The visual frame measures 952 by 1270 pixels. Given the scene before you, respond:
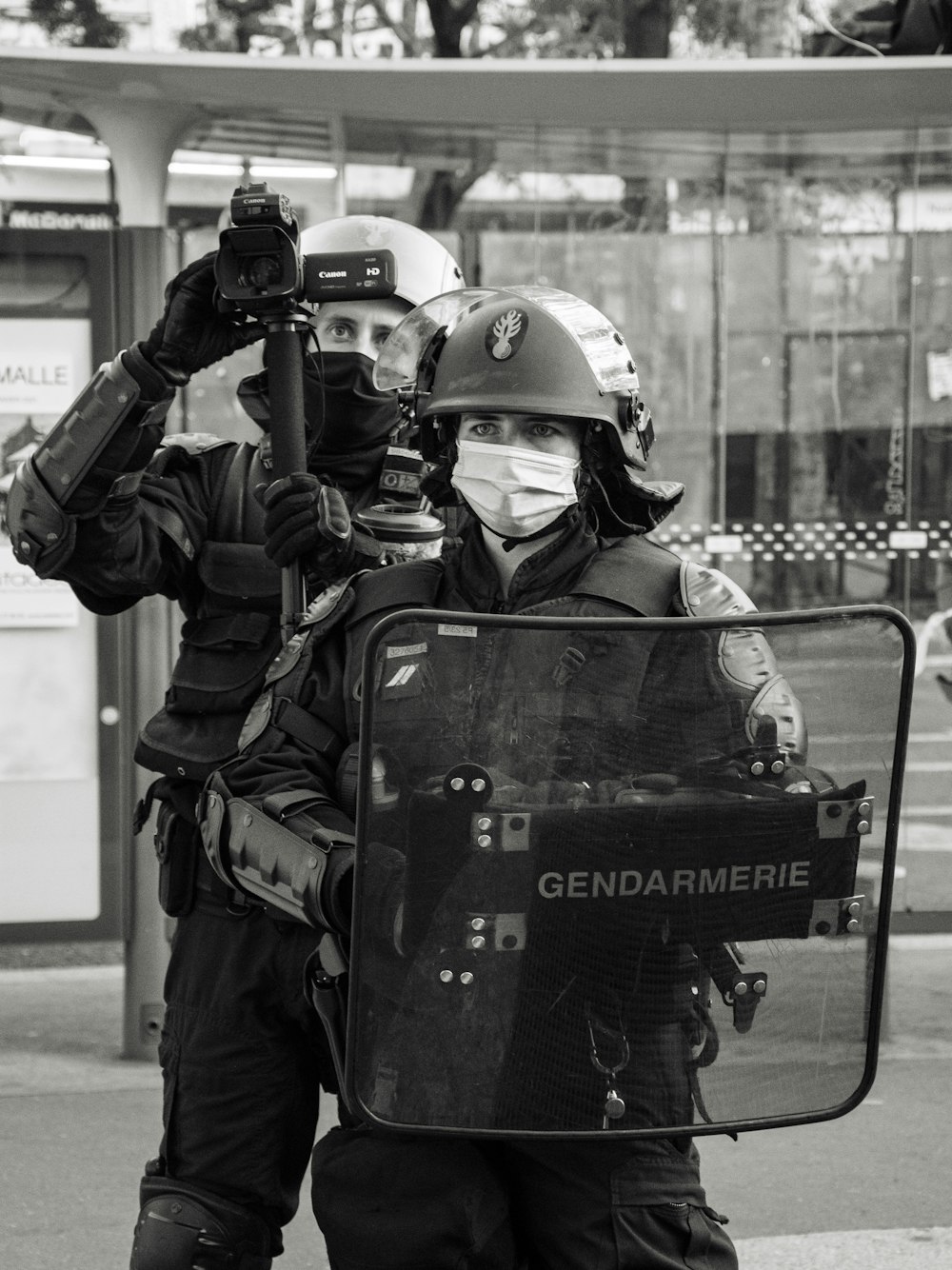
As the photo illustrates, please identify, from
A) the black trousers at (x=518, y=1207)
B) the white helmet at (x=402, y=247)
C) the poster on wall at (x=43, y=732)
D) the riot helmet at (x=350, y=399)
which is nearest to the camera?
the black trousers at (x=518, y=1207)

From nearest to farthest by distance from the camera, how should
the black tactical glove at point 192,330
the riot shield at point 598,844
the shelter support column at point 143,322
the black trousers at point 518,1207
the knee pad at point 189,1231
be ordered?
the riot shield at point 598,844
the black trousers at point 518,1207
the knee pad at point 189,1231
the black tactical glove at point 192,330
the shelter support column at point 143,322

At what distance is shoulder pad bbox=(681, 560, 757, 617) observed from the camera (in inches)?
88.8

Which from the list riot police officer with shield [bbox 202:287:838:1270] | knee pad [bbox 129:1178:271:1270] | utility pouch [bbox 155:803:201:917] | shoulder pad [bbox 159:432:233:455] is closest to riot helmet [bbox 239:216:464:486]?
shoulder pad [bbox 159:432:233:455]

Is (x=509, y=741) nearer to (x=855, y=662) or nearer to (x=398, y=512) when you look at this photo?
(x=855, y=662)

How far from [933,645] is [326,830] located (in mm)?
4352

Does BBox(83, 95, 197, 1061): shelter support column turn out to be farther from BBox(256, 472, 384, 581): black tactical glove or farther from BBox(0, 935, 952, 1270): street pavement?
BBox(256, 472, 384, 581): black tactical glove

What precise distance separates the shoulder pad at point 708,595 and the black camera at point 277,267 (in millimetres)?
704

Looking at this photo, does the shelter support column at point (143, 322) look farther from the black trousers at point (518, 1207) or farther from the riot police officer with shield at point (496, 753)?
the black trousers at point (518, 1207)

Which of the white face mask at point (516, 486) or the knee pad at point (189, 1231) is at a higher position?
the white face mask at point (516, 486)

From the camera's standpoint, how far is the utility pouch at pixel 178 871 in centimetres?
291

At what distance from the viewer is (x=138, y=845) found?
15.9 feet

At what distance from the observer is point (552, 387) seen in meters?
2.30

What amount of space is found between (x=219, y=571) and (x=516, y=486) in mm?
1057

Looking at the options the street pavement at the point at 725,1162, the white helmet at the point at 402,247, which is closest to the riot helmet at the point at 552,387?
the white helmet at the point at 402,247
